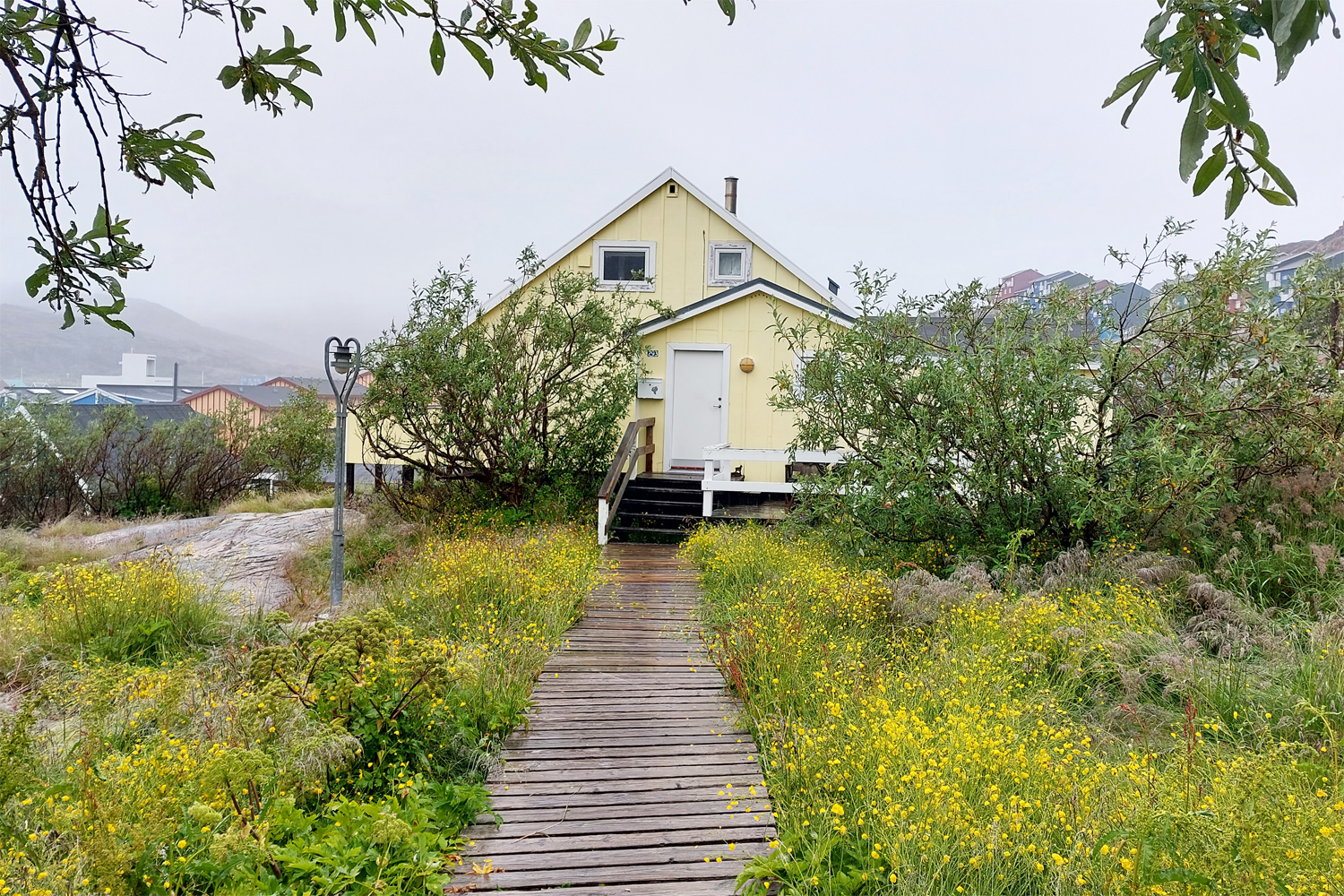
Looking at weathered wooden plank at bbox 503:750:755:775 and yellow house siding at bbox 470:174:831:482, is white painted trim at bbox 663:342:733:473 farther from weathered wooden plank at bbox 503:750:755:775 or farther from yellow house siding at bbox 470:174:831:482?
weathered wooden plank at bbox 503:750:755:775

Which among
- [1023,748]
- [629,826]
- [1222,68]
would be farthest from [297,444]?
[1222,68]

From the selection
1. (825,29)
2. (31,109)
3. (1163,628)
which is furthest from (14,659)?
(1163,628)

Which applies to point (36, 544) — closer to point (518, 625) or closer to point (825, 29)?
point (518, 625)

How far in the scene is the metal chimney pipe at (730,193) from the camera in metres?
16.7

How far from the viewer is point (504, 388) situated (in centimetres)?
1205

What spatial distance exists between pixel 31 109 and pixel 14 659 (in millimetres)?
6035

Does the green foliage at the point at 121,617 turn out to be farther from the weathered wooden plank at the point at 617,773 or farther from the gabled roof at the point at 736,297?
the gabled roof at the point at 736,297

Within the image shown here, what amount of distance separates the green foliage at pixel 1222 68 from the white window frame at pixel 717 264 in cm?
1432

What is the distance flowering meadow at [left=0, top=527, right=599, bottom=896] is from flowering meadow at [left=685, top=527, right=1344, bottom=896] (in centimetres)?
168

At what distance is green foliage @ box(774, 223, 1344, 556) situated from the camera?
6.88m

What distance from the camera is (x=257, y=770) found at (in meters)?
3.19

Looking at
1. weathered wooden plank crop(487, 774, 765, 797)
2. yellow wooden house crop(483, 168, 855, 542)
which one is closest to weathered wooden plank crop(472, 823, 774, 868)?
weathered wooden plank crop(487, 774, 765, 797)

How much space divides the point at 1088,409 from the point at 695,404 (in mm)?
7254

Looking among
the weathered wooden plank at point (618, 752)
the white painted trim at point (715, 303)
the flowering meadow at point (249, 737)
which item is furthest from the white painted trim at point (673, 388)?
the weathered wooden plank at point (618, 752)
